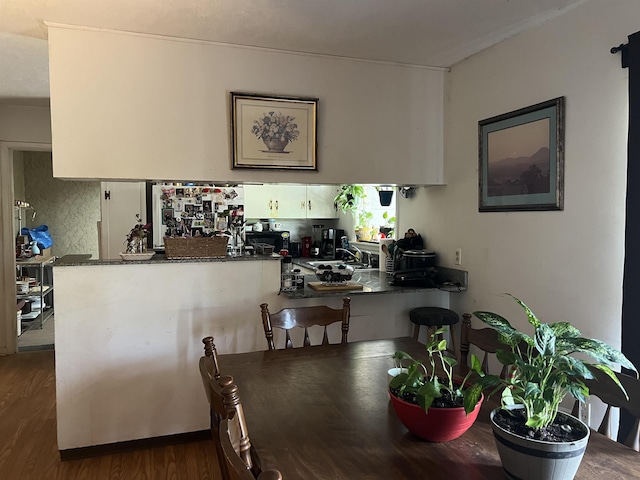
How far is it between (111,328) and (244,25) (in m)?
1.84

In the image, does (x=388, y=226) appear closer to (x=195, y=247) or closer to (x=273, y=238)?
(x=273, y=238)

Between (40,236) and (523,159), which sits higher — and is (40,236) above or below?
below

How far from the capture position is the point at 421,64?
312cm

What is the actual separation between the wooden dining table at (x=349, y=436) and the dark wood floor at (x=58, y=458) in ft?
3.48

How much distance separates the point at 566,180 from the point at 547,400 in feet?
5.16

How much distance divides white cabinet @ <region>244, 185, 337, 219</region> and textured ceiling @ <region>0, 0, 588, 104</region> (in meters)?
2.52

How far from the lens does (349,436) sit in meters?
1.29

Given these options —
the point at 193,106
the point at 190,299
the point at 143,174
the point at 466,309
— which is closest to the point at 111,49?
the point at 193,106

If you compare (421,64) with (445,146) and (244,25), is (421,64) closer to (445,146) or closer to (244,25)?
(445,146)

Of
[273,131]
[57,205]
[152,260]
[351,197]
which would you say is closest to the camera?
[152,260]

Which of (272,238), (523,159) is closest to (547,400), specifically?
(523,159)

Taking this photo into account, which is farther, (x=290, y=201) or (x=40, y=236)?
(x=40, y=236)

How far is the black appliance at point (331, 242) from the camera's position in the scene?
5.37 meters

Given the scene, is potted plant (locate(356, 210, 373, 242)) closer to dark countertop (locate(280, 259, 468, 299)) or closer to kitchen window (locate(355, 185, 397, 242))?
kitchen window (locate(355, 185, 397, 242))
